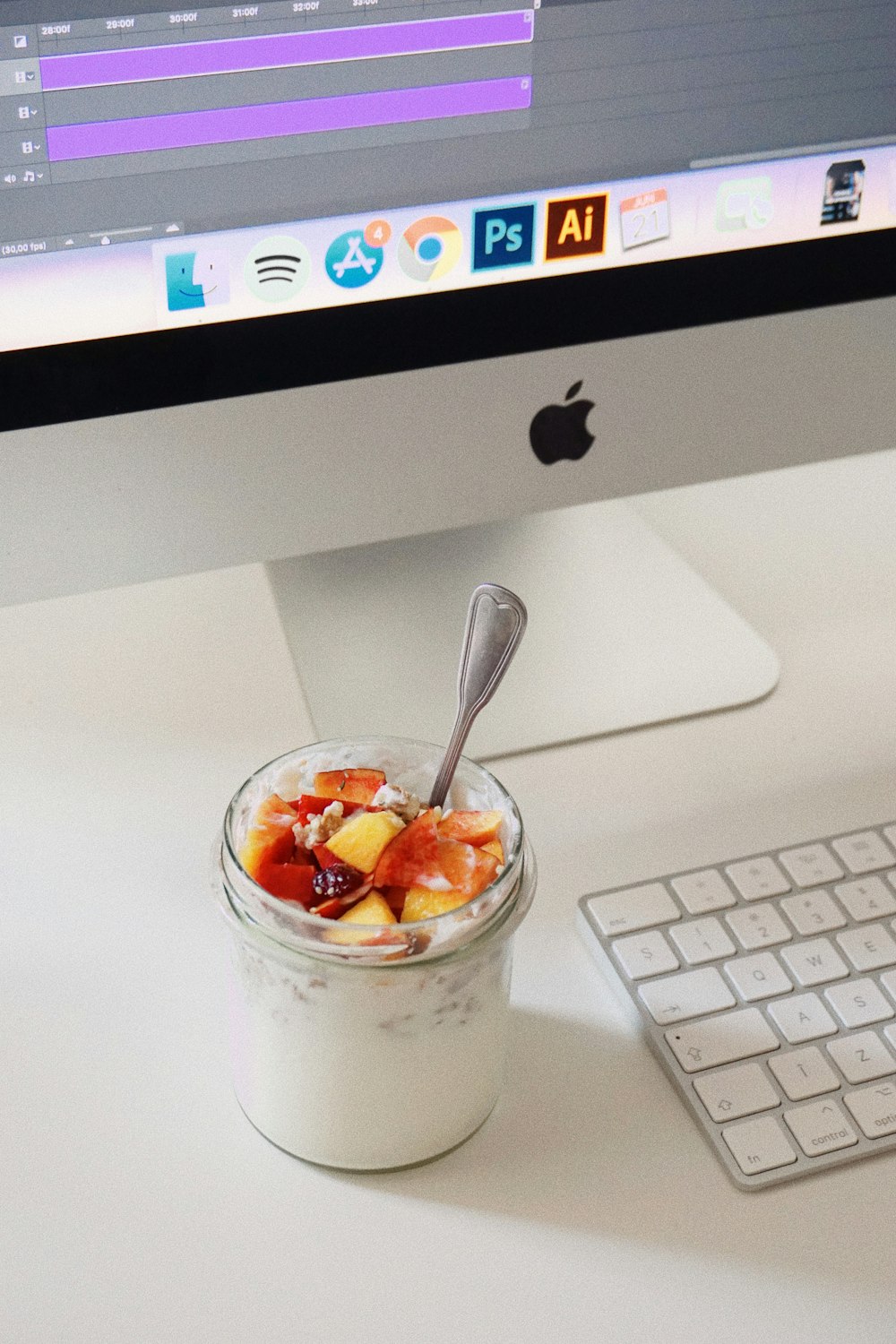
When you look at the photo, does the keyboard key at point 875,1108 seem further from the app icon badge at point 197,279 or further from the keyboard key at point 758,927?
the app icon badge at point 197,279

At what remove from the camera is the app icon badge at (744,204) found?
21.0 inches

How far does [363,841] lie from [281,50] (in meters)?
0.27

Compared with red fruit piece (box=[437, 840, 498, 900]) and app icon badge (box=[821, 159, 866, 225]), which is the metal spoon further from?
app icon badge (box=[821, 159, 866, 225])

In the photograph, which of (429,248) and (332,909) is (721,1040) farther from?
(429,248)

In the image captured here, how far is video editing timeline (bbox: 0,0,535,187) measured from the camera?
0.43 metres

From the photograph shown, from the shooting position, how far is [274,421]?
51cm

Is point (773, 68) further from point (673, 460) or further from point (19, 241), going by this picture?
point (19, 241)

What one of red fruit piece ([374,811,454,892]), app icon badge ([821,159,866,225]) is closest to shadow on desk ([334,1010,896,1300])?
red fruit piece ([374,811,454,892])

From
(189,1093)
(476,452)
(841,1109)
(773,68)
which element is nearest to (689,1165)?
(841,1109)

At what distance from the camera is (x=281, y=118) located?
460 mm

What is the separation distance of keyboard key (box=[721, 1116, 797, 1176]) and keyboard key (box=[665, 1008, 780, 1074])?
24mm

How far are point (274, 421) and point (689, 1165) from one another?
0.31 meters

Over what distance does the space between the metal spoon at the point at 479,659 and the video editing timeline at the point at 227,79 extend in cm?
18

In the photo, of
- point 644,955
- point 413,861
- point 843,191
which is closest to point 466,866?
point 413,861
